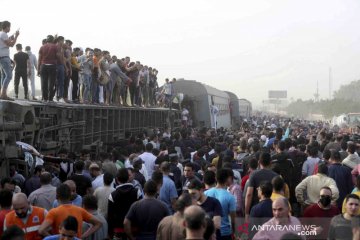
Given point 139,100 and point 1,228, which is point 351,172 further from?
point 139,100

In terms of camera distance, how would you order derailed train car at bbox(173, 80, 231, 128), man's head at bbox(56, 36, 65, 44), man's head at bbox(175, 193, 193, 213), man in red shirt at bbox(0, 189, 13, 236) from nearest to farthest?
man's head at bbox(175, 193, 193, 213)
man in red shirt at bbox(0, 189, 13, 236)
man's head at bbox(56, 36, 65, 44)
derailed train car at bbox(173, 80, 231, 128)

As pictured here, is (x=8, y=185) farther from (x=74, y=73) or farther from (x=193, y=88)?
(x=193, y=88)

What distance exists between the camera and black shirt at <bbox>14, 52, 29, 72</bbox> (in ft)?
49.4

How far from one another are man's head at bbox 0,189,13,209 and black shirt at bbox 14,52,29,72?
8.51 m

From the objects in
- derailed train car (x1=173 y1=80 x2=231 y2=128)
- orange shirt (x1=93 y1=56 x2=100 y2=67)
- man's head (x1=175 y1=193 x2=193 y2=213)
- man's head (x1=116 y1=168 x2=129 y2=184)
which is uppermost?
orange shirt (x1=93 y1=56 x2=100 y2=67)

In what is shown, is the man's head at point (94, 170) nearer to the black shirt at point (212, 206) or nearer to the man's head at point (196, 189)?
the man's head at point (196, 189)

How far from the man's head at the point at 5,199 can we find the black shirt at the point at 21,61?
8510 millimetres

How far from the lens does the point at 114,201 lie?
7.92m

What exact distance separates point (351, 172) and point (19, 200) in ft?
19.7

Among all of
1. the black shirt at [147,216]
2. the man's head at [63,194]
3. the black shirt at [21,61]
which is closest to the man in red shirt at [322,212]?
the black shirt at [147,216]

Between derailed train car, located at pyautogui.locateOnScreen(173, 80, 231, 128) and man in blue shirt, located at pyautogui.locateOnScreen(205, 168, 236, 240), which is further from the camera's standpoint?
derailed train car, located at pyautogui.locateOnScreen(173, 80, 231, 128)

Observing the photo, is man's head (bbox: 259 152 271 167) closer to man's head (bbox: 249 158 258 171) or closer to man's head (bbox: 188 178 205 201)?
man's head (bbox: 249 158 258 171)

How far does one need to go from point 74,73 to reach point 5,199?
1040cm

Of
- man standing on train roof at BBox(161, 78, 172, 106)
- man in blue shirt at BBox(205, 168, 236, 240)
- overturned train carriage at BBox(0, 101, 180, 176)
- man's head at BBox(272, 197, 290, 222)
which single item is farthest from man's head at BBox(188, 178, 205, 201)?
man standing on train roof at BBox(161, 78, 172, 106)
